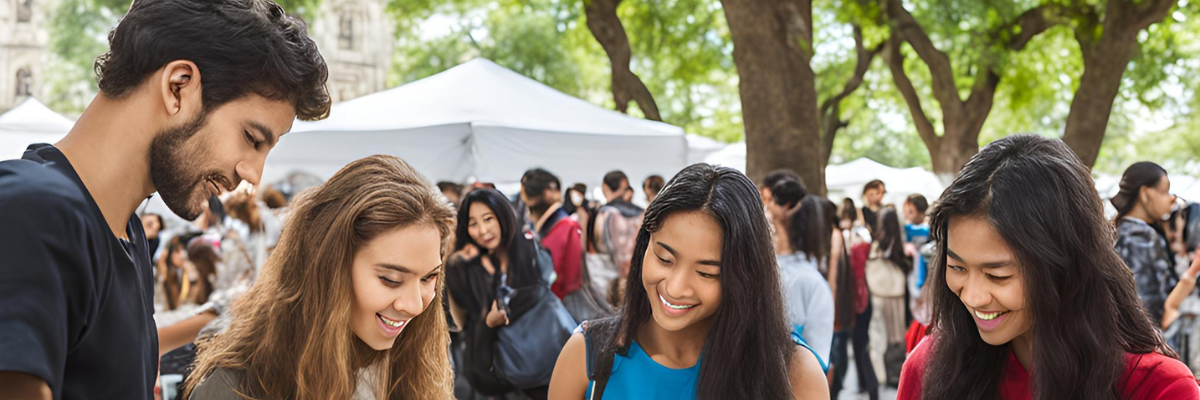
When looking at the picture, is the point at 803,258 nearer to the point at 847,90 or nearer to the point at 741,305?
the point at 741,305

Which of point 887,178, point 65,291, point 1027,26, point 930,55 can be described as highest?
point 1027,26

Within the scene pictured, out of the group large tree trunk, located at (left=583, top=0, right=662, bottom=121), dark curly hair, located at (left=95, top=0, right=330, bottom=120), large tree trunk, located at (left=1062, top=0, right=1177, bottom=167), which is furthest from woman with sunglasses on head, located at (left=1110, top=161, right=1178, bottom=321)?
large tree trunk, located at (left=583, top=0, right=662, bottom=121)

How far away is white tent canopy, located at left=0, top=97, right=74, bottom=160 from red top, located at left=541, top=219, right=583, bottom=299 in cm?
406

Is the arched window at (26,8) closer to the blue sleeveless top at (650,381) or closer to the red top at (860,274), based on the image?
the red top at (860,274)

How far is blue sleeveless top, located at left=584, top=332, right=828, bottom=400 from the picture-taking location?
2.75 m

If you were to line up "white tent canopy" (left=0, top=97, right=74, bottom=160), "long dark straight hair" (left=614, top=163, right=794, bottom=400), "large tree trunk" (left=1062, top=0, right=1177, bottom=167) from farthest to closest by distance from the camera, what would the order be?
"large tree trunk" (left=1062, top=0, right=1177, bottom=167), "white tent canopy" (left=0, top=97, right=74, bottom=160), "long dark straight hair" (left=614, top=163, right=794, bottom=400)

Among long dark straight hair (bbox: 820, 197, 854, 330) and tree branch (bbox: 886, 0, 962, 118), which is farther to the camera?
tree branch (bbox: 886, 0, 962, 118)

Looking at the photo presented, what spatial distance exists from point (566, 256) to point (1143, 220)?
3.64 meters

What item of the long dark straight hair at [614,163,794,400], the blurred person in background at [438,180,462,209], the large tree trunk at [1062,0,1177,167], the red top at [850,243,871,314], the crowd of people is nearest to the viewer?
the crowd of people

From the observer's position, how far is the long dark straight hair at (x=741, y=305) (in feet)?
8.71

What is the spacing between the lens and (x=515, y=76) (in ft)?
29.4

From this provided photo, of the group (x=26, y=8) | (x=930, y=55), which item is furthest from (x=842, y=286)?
(x=26, y=8)

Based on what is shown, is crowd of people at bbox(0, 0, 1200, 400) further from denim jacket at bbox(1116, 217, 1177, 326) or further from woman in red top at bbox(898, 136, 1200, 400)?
denim jacket at bbox(1116, 217, 1177, 326)

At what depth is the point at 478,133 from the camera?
26.2 feet
